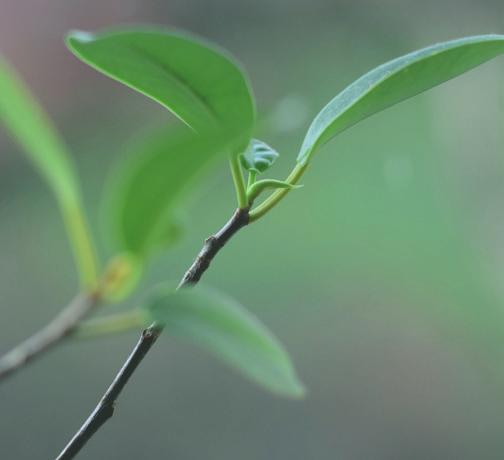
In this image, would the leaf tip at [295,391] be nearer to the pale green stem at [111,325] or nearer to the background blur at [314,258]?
the pale green stem at [111,325]

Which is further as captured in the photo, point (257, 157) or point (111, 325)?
point (257, 157)

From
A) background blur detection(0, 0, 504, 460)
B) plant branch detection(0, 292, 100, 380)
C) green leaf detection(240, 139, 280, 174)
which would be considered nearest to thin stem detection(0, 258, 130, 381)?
plant branch detection(0, 292, 100, 380)

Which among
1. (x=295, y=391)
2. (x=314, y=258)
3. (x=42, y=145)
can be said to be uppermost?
(x=42, y=145)

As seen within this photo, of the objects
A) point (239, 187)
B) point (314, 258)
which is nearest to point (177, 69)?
point (239, 187)

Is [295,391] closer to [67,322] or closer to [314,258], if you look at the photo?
[67,322]

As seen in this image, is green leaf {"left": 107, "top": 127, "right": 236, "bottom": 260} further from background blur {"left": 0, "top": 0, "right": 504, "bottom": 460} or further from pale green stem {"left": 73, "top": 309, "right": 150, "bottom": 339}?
background blur {"left": 0, "top": 0, "right": 504, "bottom": 460}

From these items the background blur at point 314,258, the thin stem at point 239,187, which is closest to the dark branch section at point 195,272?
the thin stem at point 239,187
